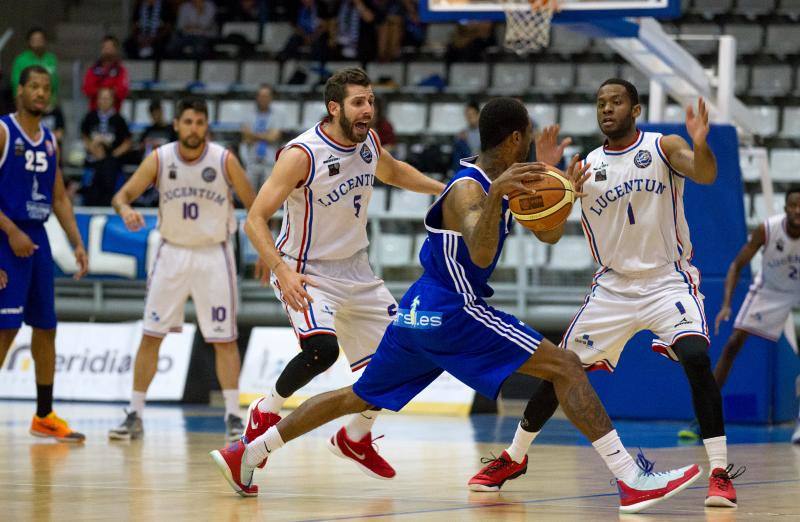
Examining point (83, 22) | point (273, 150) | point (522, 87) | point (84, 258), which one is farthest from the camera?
point (83, 22)

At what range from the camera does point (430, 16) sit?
12.2m

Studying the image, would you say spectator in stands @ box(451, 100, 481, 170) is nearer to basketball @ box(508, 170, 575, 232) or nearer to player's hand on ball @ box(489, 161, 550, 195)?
basketball @ box(508, 170, 575, 232)

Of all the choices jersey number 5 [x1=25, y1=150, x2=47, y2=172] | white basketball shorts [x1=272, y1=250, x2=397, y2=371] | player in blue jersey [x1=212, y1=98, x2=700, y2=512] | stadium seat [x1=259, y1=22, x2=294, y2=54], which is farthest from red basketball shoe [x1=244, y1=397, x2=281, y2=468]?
stadium seat [x1=259, y1=22, x2=294, y2=54]

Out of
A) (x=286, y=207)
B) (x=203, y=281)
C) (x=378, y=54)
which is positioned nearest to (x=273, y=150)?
(x=378, y=54)

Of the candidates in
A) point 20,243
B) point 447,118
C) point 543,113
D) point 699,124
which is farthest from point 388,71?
point 699,124

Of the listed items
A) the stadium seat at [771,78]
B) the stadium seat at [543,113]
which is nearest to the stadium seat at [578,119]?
the stadium seat at [543,113]

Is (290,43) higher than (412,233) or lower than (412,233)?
higher

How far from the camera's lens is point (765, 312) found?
1171 centimetres

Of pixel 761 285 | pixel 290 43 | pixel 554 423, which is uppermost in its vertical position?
pixel 290 43

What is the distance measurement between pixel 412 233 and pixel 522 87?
530 cm

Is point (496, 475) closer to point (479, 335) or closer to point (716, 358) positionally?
point (479, 335)

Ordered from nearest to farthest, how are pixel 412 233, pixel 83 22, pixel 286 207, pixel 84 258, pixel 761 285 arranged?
1. pixel 286 207
2. pixel 84 258
3. pixel 761 285
4. pixel 412 233
5. pixel 83 22

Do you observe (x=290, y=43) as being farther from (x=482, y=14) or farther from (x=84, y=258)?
(x=84, y=258)

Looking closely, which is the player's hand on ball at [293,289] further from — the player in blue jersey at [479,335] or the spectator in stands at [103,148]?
the spectator in stands at [103,148]
